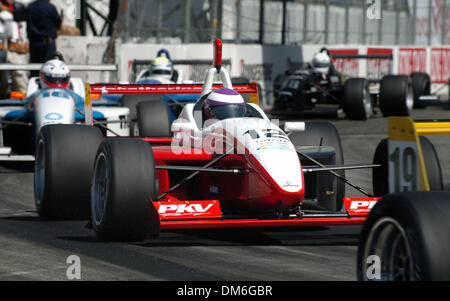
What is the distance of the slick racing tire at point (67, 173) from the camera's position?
790cm

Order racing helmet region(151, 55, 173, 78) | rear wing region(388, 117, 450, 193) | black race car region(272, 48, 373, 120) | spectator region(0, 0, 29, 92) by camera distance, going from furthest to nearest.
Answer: spectator region(0, 0, 29, 92) → black race car region(272, 48, 373, 120) → racing helmet region(151, 55, 173, 78) → rear wing region(388, 117, 450, 193)

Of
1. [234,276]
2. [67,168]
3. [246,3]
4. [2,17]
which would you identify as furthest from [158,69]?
[234,276]

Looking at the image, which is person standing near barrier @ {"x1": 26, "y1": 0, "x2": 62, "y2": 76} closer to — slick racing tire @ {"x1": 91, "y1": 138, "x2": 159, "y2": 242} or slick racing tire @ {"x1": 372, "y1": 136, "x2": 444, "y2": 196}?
slick racing tire @ {"x1": 372, "y1": 136, "x2": 444, "y2": 196}

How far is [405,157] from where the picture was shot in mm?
4824

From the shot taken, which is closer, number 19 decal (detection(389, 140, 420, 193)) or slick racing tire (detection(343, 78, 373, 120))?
number 19 decal (detection(389, 140, 420, 193))

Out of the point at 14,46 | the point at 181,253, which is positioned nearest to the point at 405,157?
the point at 181,253

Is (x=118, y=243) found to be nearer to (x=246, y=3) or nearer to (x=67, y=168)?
Answer: (x=67, y=168)

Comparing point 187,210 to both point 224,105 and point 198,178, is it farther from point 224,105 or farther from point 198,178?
point 224,105

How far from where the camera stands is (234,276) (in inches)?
223

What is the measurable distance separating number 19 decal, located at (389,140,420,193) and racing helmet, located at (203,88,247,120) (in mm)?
3031

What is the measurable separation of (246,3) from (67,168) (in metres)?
17.8

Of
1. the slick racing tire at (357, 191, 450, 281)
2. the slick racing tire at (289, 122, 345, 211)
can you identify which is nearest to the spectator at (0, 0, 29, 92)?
the slick racing tire at (289, 122, 345, 211)

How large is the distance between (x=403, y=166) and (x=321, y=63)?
16.8 metres

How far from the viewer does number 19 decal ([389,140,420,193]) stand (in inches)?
188
